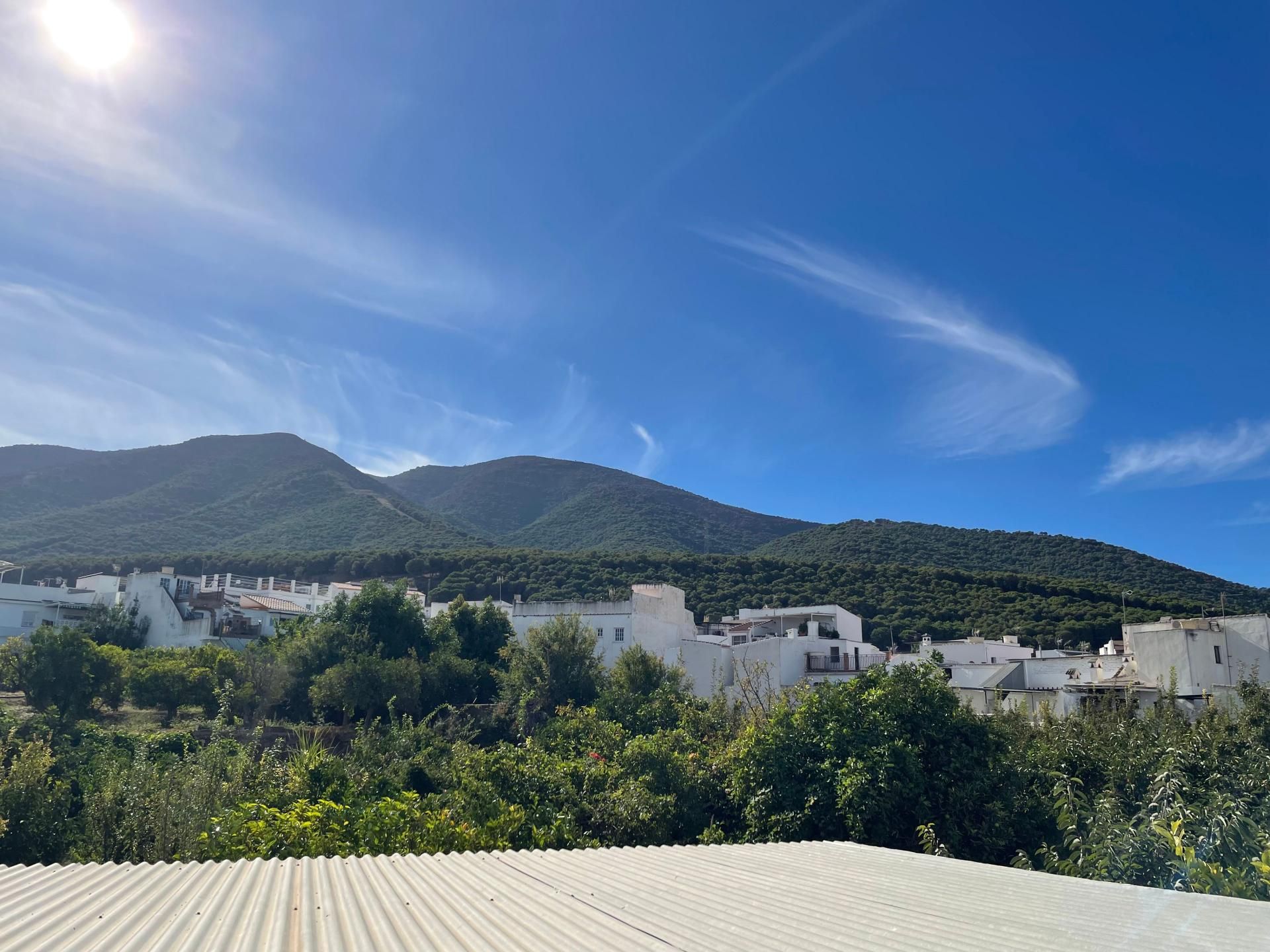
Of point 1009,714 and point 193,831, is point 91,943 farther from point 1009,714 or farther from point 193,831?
point 1009,714

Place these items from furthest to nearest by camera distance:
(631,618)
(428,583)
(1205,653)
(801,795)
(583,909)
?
(428,583)
(631,618)
(1205,653)
(801,795)
(583,909)

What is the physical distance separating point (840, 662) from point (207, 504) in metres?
83.9

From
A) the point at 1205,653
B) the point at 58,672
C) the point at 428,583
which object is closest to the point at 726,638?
the point at 1205,653

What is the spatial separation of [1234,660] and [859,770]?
1946 cm

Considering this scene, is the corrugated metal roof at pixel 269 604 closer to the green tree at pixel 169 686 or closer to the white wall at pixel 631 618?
the green tree at pixel 169 686

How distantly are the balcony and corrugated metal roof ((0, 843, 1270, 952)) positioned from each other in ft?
82.6

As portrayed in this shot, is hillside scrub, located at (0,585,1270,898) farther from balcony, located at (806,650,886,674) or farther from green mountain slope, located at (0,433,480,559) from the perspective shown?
green mountain slope, located at (0,433,480,559)

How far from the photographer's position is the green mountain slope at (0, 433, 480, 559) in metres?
82.8

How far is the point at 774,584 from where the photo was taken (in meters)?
65.4

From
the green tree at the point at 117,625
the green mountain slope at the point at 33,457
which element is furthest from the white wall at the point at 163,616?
the green mountain slope at the point at 33,457

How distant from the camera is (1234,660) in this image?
2577cm

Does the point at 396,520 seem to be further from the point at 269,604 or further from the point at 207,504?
the point at 269,604

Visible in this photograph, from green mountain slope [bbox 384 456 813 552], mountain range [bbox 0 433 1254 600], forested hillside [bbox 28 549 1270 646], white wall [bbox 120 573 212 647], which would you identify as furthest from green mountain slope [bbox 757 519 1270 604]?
white wall [bbox 120 573 212 647]

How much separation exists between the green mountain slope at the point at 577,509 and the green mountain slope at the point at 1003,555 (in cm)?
1489
